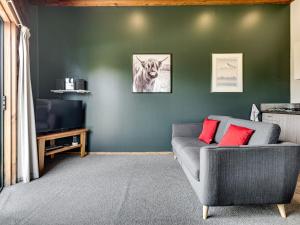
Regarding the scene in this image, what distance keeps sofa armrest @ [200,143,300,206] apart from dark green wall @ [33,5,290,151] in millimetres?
2360

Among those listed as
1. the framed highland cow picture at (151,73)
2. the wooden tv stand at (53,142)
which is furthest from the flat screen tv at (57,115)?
the framed highland cow picture at (151,73)

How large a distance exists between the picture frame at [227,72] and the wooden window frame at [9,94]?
11.3 ft

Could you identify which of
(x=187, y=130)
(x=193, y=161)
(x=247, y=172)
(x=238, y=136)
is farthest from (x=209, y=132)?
(x=247, y=172)

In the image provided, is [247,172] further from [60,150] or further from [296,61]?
[296,61]

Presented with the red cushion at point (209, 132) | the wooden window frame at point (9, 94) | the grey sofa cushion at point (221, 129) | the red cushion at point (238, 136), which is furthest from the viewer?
the red cushion at point (209, 132)

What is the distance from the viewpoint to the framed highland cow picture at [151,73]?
396cm

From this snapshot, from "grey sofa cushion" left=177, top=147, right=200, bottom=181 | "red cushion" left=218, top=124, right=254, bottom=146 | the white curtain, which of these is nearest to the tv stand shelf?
the white curtain

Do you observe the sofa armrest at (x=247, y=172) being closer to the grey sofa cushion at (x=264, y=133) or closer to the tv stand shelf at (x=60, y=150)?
the grey sofa cushion at (x=264, y=133)

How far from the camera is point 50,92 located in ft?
13.0

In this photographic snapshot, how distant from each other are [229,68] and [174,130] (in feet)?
5.73

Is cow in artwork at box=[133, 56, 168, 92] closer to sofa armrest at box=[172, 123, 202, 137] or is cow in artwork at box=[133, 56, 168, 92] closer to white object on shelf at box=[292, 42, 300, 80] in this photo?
sofa armrest at box=[172, 123, 202, 137]

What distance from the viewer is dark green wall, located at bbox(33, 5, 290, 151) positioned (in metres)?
3.96

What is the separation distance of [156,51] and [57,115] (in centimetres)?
230

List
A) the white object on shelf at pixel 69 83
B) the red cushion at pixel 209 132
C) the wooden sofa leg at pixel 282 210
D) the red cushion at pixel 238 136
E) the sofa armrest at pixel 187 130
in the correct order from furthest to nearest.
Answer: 1. the white object on shelf at pixel 69 83
2. the sofa armrest at pixel 187 130
3. the red cushion at pixel 209 132
4. the red cushion at pixel 238 136
5. the wooden sofa leg at pixel 282 210
